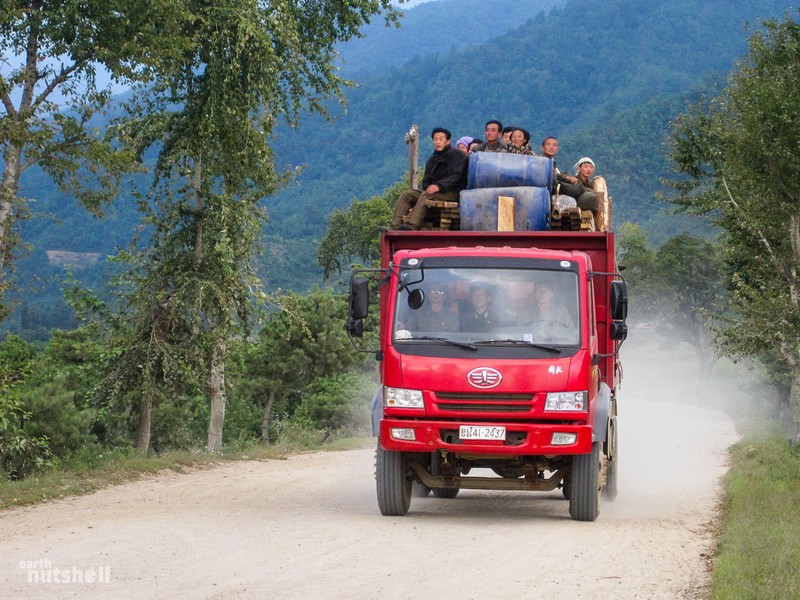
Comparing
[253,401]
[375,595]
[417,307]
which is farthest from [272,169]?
[253,401]

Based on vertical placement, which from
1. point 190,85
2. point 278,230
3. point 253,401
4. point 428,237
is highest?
point 278,230

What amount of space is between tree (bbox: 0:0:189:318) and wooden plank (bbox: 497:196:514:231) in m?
5.82

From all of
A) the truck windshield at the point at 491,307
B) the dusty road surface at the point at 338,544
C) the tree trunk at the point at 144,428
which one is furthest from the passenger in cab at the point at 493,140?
the tree trunk at the point at 144,428

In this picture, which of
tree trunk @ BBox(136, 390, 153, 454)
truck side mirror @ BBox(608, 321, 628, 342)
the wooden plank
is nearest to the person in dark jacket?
the wooden plank

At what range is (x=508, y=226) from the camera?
12617mm

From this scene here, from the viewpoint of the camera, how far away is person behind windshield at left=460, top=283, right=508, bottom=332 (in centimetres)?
1144

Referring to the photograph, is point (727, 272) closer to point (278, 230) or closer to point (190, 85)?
point (190, 85)

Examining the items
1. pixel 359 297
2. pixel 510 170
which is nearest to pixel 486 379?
pixel 359 297

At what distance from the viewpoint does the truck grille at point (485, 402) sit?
11.1 m

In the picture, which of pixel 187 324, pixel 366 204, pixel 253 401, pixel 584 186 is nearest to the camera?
pixel 584 186

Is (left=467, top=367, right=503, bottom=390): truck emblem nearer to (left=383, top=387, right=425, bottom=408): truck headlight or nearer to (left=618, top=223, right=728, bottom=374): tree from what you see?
(left=383, top=387, right=425, bottom=408): truck headlight

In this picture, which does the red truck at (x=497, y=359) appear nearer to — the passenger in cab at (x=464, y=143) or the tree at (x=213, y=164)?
the passenger in cab at (x=464, y=143)

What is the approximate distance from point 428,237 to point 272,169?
8.46 meters

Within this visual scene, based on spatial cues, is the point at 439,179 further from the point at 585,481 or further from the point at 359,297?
the point at 585,481
